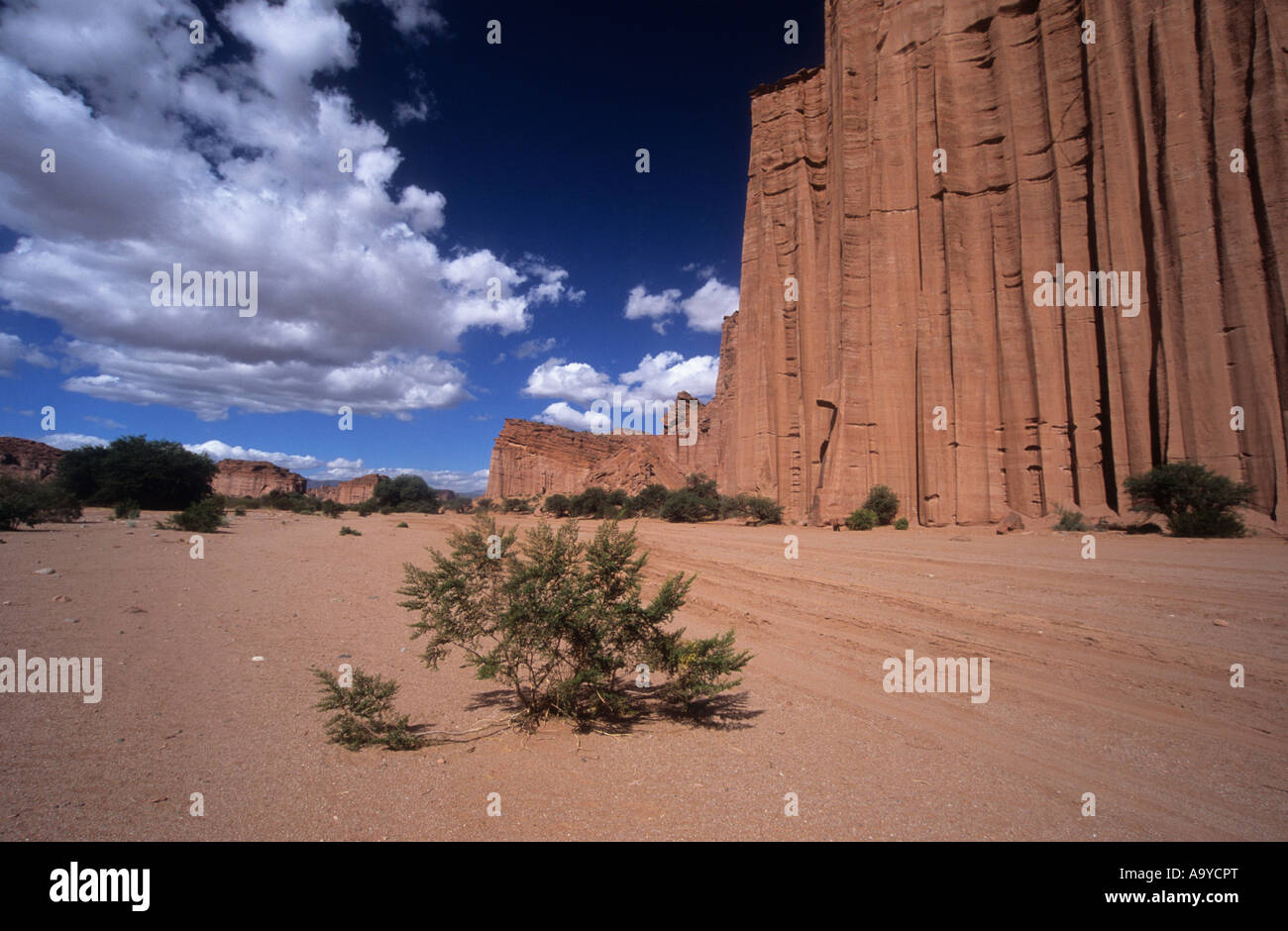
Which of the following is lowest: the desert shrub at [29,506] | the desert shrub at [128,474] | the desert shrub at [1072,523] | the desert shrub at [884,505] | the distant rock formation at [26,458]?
the desert shrub at [1072,523]

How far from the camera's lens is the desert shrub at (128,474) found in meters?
34.5

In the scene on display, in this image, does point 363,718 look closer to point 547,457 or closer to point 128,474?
point 128,474

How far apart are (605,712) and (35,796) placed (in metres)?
4.22

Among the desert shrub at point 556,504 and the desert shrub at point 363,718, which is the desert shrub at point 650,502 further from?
the desert shrub at point 363,718

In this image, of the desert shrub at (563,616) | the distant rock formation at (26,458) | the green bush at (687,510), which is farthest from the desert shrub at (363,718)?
the distant rock formation at (26,458)

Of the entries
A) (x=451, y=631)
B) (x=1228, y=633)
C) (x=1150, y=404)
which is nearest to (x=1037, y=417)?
(x=1150, y=404)

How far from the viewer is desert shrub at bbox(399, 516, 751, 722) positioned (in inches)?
205

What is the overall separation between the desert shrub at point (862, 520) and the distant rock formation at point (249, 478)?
95.3m

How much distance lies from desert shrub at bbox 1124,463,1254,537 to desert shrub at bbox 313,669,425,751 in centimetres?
2147

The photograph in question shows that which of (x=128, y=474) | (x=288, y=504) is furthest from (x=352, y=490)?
(x=128, y=474)

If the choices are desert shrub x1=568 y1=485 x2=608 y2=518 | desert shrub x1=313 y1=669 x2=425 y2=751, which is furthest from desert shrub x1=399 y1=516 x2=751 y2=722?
desert shrub x1=568 y1=485 x2=608 y2=518

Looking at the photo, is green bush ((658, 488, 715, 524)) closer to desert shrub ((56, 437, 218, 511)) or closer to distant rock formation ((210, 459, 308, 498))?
desert shrub ((56, 437, 218, 511))

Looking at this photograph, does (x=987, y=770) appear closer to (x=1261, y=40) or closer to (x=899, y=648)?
(x=899, y=648)

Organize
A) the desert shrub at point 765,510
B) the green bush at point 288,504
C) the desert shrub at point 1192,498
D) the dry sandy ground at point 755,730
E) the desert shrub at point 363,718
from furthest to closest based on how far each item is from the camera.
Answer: the green bush at point 288,504 → the desert shrub at point 765,510 → the desert shrub at point 1192,498 → the desert shrub at point 363,718 → the dry sandy ground at point 755,730
